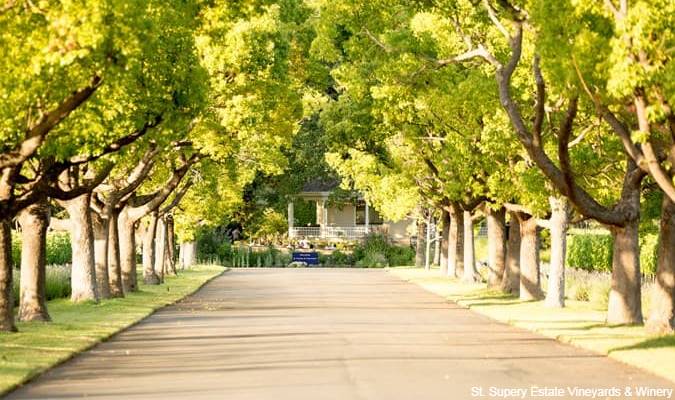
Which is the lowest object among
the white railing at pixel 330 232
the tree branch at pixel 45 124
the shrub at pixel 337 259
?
the shrub at pixel 337 259

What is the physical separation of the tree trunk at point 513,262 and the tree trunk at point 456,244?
1395 centimetres

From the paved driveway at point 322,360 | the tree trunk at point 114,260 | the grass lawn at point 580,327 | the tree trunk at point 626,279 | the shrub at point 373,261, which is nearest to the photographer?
the paved driveway at point 322,360

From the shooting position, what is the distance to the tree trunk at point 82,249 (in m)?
40.1

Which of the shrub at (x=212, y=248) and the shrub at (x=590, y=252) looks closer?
the shrub at (x=590, y=252)

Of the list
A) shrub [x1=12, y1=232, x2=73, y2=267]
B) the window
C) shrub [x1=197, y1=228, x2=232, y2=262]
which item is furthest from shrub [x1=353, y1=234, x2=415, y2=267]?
shrub [x1=12, y1=232, x2=73, y2=267]

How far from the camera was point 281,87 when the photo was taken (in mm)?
43312

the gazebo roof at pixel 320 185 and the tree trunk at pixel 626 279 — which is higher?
the gazebo roof at pixel 320 185

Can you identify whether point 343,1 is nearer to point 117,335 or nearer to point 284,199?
point 117,335

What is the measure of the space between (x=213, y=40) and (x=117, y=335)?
31.7 ft

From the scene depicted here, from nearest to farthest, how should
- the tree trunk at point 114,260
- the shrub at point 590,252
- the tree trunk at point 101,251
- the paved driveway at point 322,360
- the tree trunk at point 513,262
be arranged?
the paved driveway at point 322,360 < the tree trunk at point 101,251 < the tree trunk at point 114,260 < the tree trunk at point 513,262 < the shrub at point 590,252

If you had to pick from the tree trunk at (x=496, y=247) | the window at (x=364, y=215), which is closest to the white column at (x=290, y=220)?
the window at (x=364, y=215)

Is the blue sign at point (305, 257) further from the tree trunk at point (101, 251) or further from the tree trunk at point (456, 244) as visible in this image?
the tree trunk at point (101, 251)

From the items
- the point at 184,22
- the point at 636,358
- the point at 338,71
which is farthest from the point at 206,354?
the point at 338,71

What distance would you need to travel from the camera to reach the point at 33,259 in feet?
106
